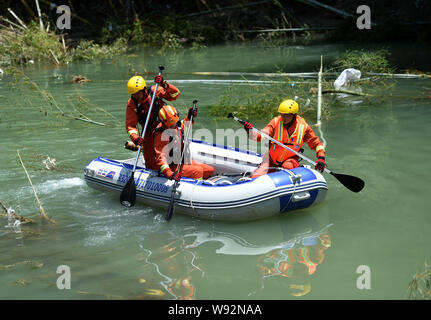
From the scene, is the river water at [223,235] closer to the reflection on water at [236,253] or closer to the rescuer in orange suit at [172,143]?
the reflection on water at [236,253]

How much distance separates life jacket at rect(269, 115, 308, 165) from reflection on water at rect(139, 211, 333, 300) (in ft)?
2.35

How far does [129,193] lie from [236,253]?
1.68m

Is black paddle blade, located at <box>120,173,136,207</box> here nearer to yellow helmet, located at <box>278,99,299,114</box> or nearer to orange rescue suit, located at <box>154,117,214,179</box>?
orange rescue suit, located at <box>154,117,214,179</box>

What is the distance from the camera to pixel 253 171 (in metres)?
6.64

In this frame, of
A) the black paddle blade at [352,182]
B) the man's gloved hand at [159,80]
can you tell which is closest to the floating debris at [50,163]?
the man's gloved hand at [159,80]

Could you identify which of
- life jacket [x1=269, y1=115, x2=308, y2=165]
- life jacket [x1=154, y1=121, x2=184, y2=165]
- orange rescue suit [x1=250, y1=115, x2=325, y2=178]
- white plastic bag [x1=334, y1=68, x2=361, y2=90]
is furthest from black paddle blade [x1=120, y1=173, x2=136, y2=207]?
white plastic bag [x1=334, y1=68, x2=361, y2=90]

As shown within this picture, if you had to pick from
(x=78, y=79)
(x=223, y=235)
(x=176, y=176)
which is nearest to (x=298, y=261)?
(x=223, y=235)

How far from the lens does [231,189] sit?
5.91 metres

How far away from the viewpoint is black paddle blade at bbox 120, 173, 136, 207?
6.33 meters

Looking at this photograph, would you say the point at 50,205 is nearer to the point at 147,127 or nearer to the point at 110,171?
the point at 110,171

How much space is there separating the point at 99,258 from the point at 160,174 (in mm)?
1550
